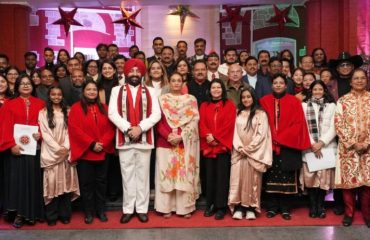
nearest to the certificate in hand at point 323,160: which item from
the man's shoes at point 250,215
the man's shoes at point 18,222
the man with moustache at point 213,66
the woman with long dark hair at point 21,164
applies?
the man's shoes at point 250,215

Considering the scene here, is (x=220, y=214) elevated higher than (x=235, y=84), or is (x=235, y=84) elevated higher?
(x=235, y=84)

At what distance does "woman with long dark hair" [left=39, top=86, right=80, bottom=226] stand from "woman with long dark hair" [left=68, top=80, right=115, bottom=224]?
10cm

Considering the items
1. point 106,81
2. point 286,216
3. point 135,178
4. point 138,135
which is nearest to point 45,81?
point 106,81

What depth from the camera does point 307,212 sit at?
204 inches

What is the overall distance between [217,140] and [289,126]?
2.61 ft

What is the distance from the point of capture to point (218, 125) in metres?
4.89

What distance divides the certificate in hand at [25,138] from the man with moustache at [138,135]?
2.80 ft

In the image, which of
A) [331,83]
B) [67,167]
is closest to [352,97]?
[331,83]

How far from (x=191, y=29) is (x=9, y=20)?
432 centimetres

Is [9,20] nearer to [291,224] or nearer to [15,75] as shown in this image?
[15,75]

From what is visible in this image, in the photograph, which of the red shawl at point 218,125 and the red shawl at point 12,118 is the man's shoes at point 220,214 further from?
the red shawl at point 12,118

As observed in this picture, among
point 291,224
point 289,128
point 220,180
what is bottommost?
point 291,224

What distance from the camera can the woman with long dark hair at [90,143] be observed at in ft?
15.4

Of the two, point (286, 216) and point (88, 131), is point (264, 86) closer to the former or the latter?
point (286, 216)
